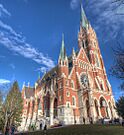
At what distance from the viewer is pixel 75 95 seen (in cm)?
4238

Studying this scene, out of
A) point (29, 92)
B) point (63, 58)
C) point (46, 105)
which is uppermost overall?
point (63, 58)

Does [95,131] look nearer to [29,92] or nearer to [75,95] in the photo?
[75,95]

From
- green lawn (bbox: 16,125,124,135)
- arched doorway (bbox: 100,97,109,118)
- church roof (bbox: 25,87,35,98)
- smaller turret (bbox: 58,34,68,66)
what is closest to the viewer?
green lawn (bbox: 16,125,124,135)

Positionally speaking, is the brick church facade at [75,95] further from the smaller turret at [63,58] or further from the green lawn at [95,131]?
the green lawn at [95,131]

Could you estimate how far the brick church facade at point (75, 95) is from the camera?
38003 mm

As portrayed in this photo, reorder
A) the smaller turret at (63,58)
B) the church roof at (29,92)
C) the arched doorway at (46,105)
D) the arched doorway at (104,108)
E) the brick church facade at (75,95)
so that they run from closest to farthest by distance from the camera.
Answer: the brick church facade at (75,95), the arched doorway at (104,108), the smaller turret at (63,58), the arched doorway at (46,105), the church roof at (29,92)

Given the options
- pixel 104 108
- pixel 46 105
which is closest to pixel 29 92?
pixel 46 105

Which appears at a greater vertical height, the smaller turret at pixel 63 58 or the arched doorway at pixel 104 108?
the smaller turret at pixel 63 58

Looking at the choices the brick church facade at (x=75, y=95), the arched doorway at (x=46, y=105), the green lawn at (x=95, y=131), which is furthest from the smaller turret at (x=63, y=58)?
the green lawn at (x=95, y=131)

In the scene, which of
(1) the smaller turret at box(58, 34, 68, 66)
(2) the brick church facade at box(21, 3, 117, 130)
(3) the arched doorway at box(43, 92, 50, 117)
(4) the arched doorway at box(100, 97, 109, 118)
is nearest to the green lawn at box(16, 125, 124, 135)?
(2) the brick church facade at box(21, 3, 117, 130)

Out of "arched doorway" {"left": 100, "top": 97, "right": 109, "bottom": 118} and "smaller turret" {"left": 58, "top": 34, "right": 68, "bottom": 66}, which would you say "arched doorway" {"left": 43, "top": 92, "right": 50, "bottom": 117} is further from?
"arched doorway" {"left": 100, "top": 97, "right": 109, "bottom": 118}

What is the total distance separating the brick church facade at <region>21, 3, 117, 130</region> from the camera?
38003 mm

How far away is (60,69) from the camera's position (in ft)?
143

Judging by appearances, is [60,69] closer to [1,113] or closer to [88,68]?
[88,68]
